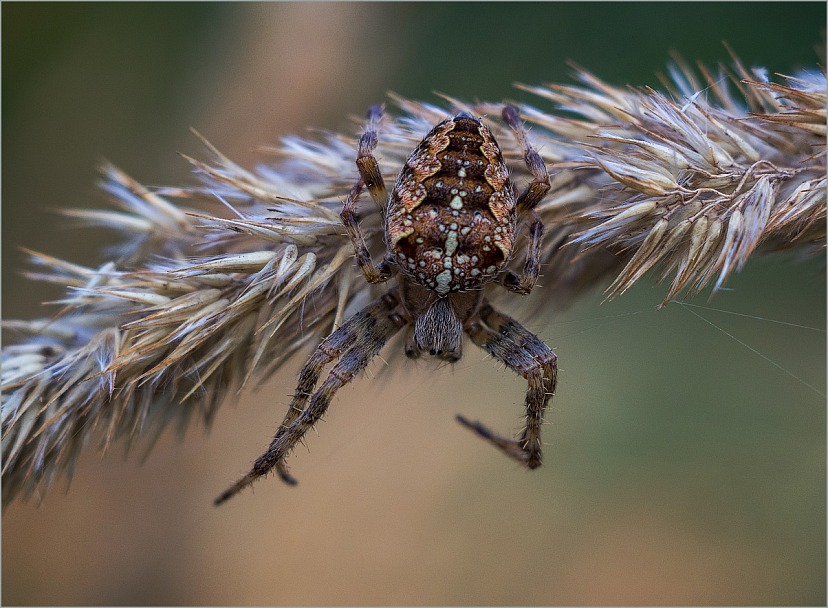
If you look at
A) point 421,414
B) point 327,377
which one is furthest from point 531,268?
point 421,414

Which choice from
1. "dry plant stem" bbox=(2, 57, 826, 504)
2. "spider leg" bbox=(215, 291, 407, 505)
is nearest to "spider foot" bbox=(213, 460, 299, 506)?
"spider leg" bbox=(215, 291, 407, 505)

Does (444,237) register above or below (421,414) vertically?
above

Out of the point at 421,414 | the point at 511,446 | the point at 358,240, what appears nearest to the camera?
the point at 358,240

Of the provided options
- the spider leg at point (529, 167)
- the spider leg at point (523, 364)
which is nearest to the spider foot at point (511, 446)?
the spider leg at point (523, 364)

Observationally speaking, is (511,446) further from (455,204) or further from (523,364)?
(455,204)

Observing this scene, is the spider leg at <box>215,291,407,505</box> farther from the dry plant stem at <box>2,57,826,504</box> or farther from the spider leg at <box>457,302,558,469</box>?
the spider leg at <box>457,302,558,469</box>

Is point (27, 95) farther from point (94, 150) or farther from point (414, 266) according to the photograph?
point (414, 266)
